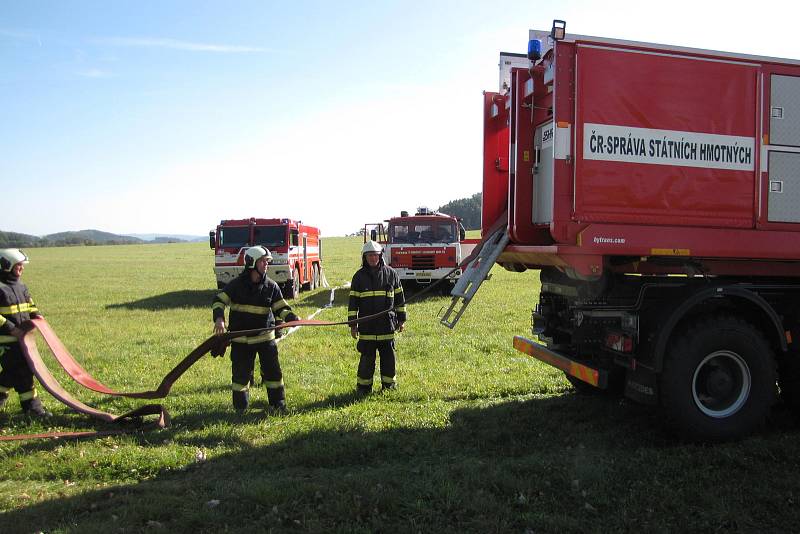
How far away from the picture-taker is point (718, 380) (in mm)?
5156

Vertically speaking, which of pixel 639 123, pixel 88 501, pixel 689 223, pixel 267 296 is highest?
pixel 639 123

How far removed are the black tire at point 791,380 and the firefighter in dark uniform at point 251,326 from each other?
5000mm

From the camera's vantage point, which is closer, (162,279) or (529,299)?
(529,299)

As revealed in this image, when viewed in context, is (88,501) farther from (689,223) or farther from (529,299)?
(529,299)

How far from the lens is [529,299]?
17.0 m

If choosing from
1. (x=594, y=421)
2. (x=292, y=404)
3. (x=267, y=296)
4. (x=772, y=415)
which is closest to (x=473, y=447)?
(x=594, y=421)

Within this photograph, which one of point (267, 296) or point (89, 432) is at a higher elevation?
point (267, 296)

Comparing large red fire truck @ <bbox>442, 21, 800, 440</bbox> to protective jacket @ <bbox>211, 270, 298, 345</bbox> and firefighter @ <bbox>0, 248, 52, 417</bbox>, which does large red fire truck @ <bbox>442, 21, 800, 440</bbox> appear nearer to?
protective jacket @ <bbox>211, 270, 298, 345</bbox>

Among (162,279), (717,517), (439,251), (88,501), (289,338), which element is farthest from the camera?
(162,279)

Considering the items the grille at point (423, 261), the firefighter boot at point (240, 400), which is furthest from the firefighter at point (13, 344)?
the grille at point (423, 261)

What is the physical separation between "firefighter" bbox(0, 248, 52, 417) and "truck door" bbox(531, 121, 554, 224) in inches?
215

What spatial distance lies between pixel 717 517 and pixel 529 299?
1315cm

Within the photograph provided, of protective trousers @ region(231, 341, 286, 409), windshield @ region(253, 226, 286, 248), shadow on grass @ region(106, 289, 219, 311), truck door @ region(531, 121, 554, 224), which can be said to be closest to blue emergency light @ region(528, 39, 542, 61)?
truck door @ region(531, 121, 554, 224)

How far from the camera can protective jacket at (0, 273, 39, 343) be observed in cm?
626
